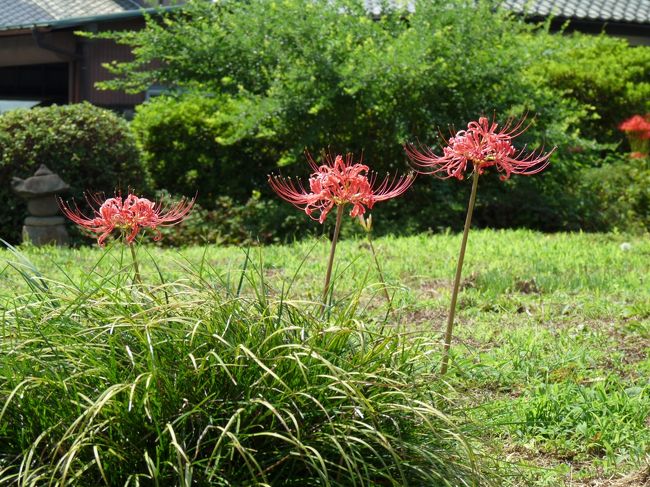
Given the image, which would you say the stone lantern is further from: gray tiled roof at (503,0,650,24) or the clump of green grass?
gray tiled roof at (503,0,650,24)

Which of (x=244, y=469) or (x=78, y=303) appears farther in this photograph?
(x=78, y=303)

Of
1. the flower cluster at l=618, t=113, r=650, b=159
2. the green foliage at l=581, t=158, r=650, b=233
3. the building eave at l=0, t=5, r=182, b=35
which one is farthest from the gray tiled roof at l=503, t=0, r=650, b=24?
the green foliage at l=581, t=158, r=650, b=233

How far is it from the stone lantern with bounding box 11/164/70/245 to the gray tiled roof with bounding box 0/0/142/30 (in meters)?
11.2

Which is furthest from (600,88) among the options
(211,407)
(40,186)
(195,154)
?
(211,407)

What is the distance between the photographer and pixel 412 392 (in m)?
3.26

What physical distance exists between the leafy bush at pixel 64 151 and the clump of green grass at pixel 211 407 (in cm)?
833

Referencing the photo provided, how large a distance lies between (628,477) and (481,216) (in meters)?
8.09

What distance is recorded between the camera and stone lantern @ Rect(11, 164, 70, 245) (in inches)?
411

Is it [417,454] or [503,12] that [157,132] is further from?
[417,454]

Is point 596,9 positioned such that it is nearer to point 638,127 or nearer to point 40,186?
point 638,127

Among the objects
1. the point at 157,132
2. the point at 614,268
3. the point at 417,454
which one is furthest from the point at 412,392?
the point at 157,132

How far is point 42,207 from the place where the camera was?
10570 mm

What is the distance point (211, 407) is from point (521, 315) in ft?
13.1

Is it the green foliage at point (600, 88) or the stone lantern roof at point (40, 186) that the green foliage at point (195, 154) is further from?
the green foliage at point (600, 88)
